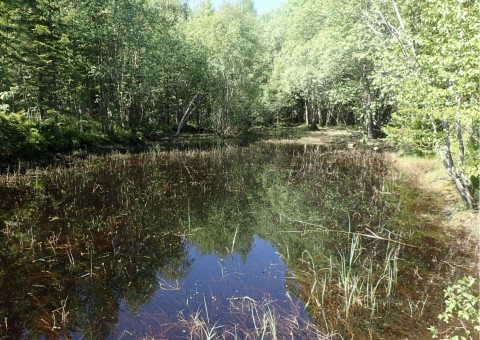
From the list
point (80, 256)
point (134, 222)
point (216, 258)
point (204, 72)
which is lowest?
point (216, 258)

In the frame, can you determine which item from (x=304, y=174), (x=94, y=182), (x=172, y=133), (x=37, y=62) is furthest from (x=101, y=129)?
(x=304, y=174)

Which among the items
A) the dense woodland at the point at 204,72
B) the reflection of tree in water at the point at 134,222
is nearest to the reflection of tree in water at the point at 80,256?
the reflection of tree in water at the point at 134,222

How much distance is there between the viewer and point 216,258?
10539mm

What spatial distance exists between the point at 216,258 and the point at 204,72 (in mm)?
35911

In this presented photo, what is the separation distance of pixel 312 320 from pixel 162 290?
3.65 m

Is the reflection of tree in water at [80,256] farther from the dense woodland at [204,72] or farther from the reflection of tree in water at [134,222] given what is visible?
the dense woodland at [204,72]

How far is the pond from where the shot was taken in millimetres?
7066

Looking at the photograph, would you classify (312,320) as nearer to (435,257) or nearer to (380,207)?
(435,257)

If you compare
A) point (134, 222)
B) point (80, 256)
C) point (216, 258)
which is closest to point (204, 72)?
Answer: point (134, 222)

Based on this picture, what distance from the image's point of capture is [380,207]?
14.8m

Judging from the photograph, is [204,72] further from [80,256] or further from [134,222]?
[80,256]

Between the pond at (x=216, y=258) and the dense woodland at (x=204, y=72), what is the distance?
11.6 ft

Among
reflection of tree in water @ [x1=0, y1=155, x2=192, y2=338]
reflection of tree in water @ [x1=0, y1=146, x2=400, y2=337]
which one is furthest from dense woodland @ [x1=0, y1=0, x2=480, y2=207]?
reflection of tree in water @ [x1=0, y1=155, x2=192, y2=338]

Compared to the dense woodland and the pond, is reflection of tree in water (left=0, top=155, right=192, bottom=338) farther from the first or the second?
the dense woodland
